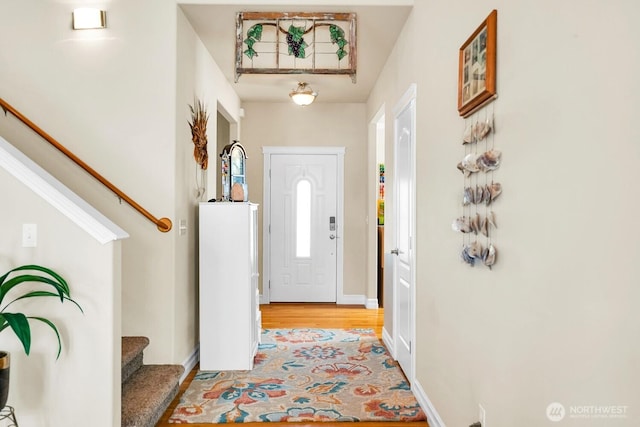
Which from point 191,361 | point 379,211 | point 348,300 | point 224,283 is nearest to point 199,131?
point 224,283

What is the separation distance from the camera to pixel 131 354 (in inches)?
111

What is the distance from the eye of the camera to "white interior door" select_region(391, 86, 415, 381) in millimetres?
3236

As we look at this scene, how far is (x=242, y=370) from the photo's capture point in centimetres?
355

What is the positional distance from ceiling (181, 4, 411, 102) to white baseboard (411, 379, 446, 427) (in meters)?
2.57

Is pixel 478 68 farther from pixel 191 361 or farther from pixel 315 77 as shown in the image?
pixel 315 77

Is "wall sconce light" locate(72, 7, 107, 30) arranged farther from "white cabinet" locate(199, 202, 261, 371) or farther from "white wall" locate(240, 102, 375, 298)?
"white wall" locate(240, 102, 375, 298)

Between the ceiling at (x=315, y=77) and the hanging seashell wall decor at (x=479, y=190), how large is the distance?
168 centimetres

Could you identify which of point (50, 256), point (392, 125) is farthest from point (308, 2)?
point (50, 256)

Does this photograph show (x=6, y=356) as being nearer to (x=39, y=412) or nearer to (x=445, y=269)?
(x=39, y=412)

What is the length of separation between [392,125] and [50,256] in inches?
112

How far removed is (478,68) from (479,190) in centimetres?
50

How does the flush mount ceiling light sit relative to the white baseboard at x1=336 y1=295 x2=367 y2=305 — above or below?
above

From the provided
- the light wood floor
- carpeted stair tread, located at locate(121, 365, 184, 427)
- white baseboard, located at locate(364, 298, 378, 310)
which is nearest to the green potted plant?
carpeted stair tread, located at locate(121, 365, 184, 427)

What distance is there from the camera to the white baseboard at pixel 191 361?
133 inches
